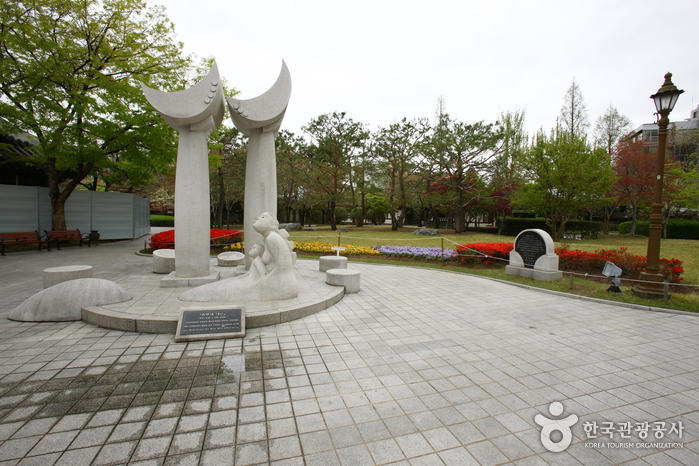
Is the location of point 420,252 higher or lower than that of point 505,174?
lower

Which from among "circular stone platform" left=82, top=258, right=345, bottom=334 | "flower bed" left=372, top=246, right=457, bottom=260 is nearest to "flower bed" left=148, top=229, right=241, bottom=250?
"circular stone platform" left=82, top=258, right=345, bottom=334

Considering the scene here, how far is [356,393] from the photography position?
124 inches

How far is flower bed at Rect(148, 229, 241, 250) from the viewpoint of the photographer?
12.6 meters

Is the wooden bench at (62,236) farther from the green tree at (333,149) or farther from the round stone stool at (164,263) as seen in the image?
the green tree at (333,149)

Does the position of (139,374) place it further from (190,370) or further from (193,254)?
(193,254)

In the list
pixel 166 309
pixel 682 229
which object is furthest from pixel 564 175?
pixel 166 309

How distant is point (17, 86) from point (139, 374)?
16.4m

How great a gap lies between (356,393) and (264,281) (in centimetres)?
311

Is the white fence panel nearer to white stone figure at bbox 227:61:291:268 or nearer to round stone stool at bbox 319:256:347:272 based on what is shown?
white stone figure at bbox 227:61:291:268

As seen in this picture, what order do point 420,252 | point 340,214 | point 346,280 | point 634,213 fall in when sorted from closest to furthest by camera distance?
point 346,280
point 420,252
point 634,213
point 340,214

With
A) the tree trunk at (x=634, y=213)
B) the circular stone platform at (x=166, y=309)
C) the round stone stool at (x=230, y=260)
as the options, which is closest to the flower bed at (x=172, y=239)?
the round stone stool at (x=230, y=260)

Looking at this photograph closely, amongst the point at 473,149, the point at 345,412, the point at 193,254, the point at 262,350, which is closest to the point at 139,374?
the point at 262,350

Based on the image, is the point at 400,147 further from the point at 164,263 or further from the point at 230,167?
the point at 164,263

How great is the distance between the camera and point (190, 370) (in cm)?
349
